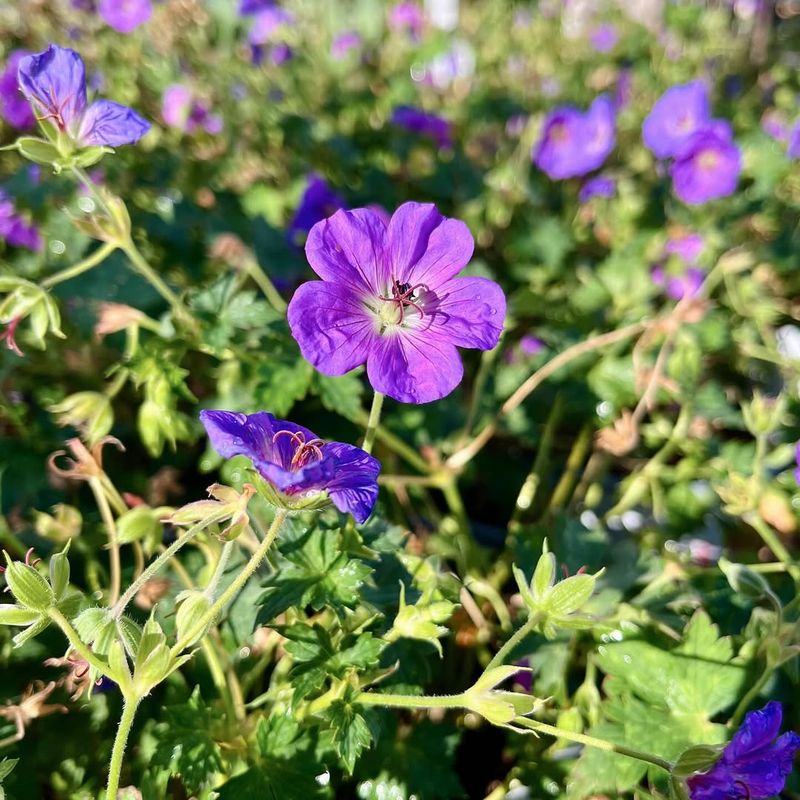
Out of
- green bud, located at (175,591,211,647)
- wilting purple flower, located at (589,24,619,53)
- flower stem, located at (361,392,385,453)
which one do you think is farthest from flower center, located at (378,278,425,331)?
wilting purple flower, located at (589,24,619,53)

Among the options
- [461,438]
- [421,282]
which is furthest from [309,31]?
[421,282]

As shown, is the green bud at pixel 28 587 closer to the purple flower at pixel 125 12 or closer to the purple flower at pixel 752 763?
the purple flower at pixel 752 763

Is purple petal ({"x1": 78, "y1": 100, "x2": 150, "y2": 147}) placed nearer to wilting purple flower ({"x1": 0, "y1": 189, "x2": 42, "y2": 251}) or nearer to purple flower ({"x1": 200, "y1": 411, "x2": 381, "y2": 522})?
purple flower ({"x1": 200, "y1": 411, "x2": 381, "y2": 522})

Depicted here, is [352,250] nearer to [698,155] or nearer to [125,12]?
[698,155]

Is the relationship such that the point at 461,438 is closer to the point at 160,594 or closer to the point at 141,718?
the point at 160,594

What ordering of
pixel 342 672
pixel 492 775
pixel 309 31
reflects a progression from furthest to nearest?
pixel 309 31 → pixel 492 775 → pixel 342 672

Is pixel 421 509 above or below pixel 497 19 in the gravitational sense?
below

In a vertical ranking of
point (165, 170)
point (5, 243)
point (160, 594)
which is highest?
point (165, 170)
